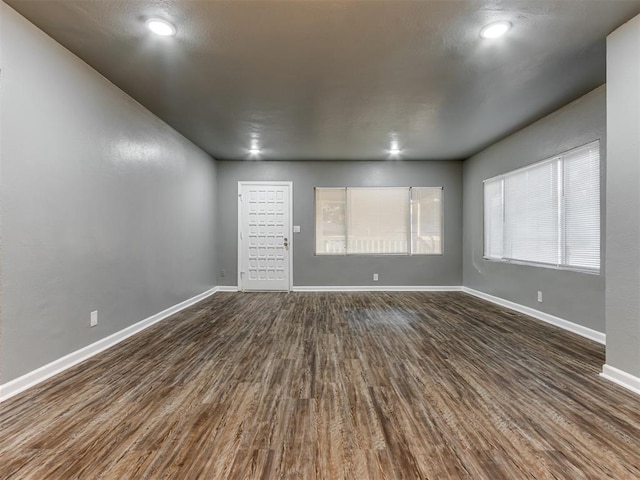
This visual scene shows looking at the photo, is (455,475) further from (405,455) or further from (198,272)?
(198,272)

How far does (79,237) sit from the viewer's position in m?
2.55

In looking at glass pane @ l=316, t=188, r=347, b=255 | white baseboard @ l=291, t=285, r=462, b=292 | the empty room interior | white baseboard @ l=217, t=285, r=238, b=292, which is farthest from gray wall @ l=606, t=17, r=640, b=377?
white baseboard @ l=217, t=285, r=238, b=292

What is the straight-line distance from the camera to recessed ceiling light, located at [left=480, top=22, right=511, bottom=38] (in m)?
2.09

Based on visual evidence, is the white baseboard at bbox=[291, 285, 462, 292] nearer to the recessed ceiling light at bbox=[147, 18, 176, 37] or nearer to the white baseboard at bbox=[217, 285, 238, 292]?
the white baseboard at bbox=[217, 285, 238, 292]

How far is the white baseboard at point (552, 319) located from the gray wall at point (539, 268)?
0.17 ft

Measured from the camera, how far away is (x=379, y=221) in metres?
5.96

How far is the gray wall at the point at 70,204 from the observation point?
2.02 meters

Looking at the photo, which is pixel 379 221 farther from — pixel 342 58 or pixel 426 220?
pixel 342 58

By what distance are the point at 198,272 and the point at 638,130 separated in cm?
536

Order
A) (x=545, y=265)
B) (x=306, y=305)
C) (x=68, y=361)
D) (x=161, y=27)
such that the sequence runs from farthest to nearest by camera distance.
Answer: (x=306, y=305) < (x=545, y=265) < (x=68, y=361) < (x=161, y=27)

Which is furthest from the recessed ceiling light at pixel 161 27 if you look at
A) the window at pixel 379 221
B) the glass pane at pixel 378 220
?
the glass pane at pixel 378 220

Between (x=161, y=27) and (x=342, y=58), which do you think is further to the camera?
(x=342, y=58)

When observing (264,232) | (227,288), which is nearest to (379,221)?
(264,232)

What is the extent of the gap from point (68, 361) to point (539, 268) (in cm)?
517
